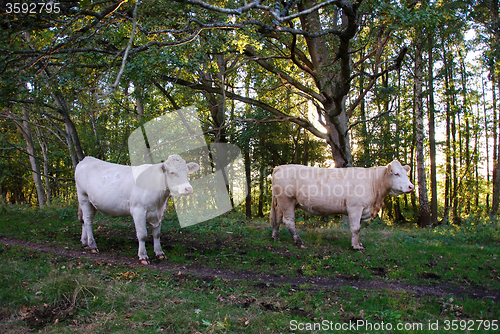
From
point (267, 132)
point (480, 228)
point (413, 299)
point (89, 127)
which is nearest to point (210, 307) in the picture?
point (413, 299)

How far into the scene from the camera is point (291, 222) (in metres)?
9.45

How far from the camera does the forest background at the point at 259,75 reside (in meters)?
6.57

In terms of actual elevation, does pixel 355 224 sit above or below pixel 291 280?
above

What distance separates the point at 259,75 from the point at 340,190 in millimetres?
9173

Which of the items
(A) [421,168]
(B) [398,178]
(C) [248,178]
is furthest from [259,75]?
(C) [248,178]

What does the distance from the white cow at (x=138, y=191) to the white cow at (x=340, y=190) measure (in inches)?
111

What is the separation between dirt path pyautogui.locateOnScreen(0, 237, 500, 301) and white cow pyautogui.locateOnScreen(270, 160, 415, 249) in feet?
7.41

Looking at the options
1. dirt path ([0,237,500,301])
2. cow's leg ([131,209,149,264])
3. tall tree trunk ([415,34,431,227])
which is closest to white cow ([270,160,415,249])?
dirt path ([0,237,500,301])

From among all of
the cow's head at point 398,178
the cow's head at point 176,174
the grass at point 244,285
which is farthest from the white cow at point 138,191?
the cow's head at point 398,178

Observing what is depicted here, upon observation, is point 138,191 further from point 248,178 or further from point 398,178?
point 248,178

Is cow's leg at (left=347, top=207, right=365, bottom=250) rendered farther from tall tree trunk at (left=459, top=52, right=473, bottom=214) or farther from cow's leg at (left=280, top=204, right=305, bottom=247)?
tall tree trunk at (left=459, top=52, right=473, bottom=214)

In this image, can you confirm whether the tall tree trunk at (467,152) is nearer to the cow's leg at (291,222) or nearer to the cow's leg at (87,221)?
the cow's leg at (291,222)

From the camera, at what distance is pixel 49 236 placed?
944 centimetres

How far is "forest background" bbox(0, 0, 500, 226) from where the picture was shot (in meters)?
6.57
